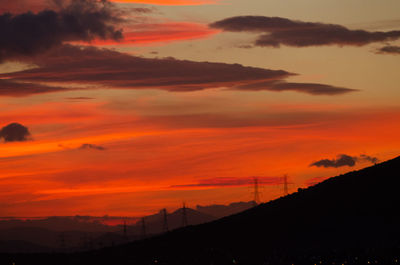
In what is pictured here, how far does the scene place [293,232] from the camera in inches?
4146

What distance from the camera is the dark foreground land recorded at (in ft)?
299

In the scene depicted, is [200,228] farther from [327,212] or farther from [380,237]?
[380,237]

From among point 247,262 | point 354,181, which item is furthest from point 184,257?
point 354,181

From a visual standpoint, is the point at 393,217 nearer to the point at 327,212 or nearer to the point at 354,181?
the point at 327,212

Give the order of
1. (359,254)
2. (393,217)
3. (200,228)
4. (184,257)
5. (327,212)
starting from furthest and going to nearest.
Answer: (200,228)
(327,212)
(393,217)
(184,257)
(359,254)

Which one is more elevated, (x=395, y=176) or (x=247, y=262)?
(x=395, y=176)

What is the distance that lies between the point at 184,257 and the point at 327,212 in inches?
1134

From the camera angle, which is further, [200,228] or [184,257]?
[200,228]

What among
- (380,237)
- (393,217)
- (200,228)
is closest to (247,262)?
(380,237)

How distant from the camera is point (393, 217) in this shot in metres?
101

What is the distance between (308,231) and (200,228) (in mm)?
20809

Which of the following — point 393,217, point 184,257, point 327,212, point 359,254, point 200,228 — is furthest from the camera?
point 200,228

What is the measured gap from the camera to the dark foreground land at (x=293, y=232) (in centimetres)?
9112

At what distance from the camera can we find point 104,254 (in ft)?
346
